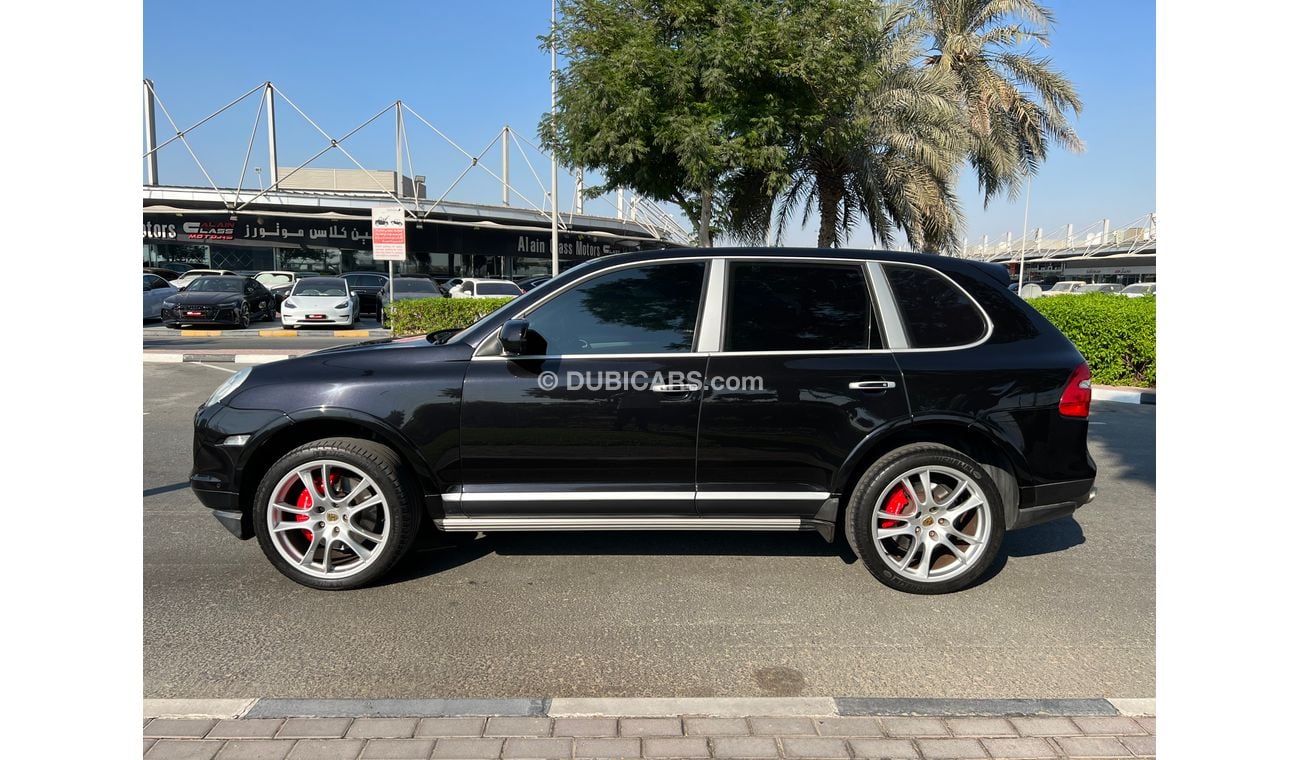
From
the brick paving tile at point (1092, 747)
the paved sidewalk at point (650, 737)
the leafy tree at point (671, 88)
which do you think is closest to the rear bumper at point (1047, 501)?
the paved sidewalk at point (650, 737)

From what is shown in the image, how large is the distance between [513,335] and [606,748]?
1911mm

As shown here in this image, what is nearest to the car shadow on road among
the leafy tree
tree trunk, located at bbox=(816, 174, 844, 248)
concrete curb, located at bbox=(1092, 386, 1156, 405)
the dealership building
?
concrete curb, located at bbox=(1092, 386, 1156, 405)

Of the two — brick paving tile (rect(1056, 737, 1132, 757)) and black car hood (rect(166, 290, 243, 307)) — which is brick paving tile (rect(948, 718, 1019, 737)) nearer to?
brick paving tile (rect(1056, 737, 1132, 757))

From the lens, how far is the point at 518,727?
2754 mm

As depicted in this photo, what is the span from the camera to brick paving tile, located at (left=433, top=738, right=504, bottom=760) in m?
2.58

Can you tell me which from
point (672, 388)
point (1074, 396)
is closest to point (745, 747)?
point (672, 388)

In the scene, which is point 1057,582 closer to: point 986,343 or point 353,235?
point 986,343

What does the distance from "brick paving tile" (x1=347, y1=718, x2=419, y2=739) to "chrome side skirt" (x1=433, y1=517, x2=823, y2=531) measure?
124cm

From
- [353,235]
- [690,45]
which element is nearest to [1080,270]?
[353,235]

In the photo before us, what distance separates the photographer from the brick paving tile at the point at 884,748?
2.62m

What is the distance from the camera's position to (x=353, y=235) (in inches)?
1577

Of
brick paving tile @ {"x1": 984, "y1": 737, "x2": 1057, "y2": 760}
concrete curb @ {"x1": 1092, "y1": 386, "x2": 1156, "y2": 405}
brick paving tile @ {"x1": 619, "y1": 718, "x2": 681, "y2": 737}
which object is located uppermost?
concrete curb @ {"x1": 1092, "y1": 386, "x2": 1156, "y2": 405}

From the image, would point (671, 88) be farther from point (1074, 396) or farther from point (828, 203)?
point (1074, 396)

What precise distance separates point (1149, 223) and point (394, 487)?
61.3 meters
